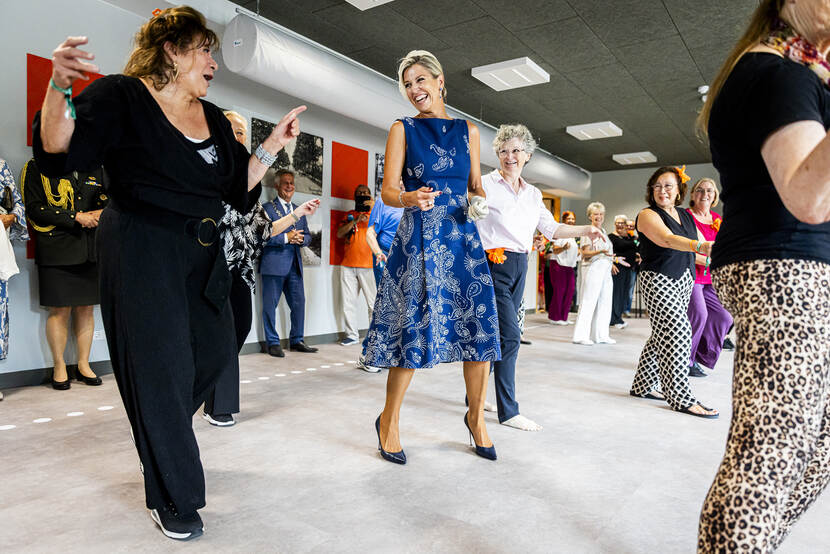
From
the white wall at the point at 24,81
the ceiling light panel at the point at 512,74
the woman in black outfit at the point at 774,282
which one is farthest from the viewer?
the ceiling light panel at the point at 512,74

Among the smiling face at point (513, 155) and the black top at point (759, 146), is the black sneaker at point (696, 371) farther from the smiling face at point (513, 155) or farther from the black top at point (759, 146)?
the black top at point (759, 146)

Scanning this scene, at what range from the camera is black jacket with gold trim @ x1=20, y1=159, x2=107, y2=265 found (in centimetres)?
340

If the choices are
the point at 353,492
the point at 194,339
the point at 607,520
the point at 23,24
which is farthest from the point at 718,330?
the point at 23,24

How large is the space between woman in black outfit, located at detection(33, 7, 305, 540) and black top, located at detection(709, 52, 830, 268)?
119cm

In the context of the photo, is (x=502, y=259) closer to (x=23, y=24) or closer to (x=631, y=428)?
(x=631, y=428)

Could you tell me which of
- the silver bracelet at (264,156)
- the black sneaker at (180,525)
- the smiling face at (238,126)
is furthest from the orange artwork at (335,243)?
the black sneaker at (180,525)

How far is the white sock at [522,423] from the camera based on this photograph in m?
2.78

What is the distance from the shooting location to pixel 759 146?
0.92 meters

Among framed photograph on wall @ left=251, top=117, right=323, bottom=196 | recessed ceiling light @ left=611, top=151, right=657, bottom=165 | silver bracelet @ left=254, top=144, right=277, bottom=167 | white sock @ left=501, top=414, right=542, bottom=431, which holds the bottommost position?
white sock @ left=501, top=414, right=542, bottom=431

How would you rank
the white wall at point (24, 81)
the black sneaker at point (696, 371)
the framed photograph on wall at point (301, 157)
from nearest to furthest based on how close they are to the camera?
1. the white wall at point (24, 81)
2. the black sneaker at point (696, 371)
3. the framed photograph on wall at point (301, 157)

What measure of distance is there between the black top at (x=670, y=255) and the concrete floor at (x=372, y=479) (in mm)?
877

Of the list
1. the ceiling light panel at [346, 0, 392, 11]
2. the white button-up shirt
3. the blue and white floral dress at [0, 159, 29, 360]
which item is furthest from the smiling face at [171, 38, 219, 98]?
the ceiling light panel at [346, 0, 392, 11]

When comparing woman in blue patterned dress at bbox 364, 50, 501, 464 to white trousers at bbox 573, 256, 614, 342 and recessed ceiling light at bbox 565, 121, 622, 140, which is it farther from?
recessed ceiling light at bbox 565, 121, 622, 140

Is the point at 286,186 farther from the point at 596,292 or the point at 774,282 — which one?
the point at 774,282
